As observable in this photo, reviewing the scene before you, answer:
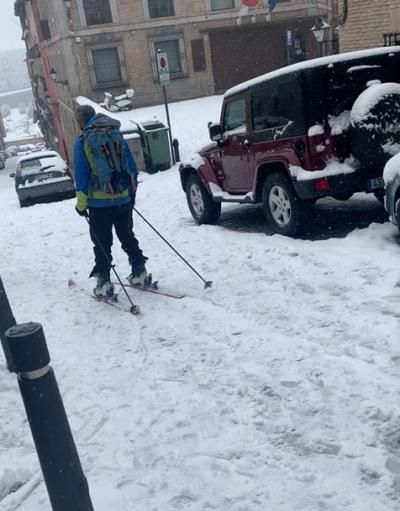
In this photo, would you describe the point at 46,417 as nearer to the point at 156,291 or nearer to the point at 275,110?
the point at 156,291

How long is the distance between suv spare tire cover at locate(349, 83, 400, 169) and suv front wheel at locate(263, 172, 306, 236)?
96cm

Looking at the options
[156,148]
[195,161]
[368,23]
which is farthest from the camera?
[156,148]

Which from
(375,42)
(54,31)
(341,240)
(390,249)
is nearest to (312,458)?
(390,249)

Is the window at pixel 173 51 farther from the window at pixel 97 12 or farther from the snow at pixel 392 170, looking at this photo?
the snow at pixel 392 170

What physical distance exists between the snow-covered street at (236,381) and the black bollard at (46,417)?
581 millimetres

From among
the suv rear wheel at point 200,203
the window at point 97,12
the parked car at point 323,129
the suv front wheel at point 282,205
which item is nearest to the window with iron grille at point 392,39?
the parked car at point 323,129

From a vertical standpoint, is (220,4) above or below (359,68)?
above

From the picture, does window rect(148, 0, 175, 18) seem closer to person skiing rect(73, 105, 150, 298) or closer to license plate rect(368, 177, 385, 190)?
license plate rect(368, 177, 385, 190)

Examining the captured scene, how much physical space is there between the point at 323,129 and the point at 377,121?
23.1 inches

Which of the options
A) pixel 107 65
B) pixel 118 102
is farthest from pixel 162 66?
pixel 107 65

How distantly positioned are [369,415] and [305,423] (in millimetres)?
365

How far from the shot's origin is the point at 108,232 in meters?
5.99

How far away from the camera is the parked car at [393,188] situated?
5.80 metres

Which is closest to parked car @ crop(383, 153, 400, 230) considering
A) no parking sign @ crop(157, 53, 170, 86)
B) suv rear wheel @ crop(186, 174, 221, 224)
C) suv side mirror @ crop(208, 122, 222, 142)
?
suv side mirror @ crop(208, 122, 222, 142)
